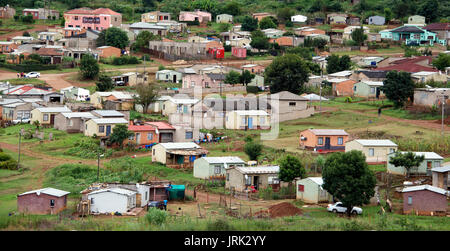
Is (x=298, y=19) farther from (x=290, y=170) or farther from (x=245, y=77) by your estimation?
(x=290, y=170)

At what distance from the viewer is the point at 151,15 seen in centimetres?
7225

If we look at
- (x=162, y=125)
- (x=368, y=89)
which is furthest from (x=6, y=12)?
(x=162, y=125)

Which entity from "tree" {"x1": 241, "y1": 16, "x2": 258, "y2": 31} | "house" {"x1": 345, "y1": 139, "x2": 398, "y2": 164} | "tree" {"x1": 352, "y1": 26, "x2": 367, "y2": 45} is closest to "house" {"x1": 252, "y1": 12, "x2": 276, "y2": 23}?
"tree" {"x1": 241, "y1": 16, "x2": 258, "y2": 31}

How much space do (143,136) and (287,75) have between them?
12.9 meters

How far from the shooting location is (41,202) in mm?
22750

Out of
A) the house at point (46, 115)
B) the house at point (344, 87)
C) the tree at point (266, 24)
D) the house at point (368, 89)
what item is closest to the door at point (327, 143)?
the house at point (368, 89)

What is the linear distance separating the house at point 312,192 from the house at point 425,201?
2.74 m

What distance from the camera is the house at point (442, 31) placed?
65.0m

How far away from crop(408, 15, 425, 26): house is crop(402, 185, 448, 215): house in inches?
2049

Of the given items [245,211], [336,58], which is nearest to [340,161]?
[245,211]

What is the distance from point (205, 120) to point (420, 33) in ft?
116

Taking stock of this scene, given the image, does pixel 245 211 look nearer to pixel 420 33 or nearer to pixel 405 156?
pixel 405 156
